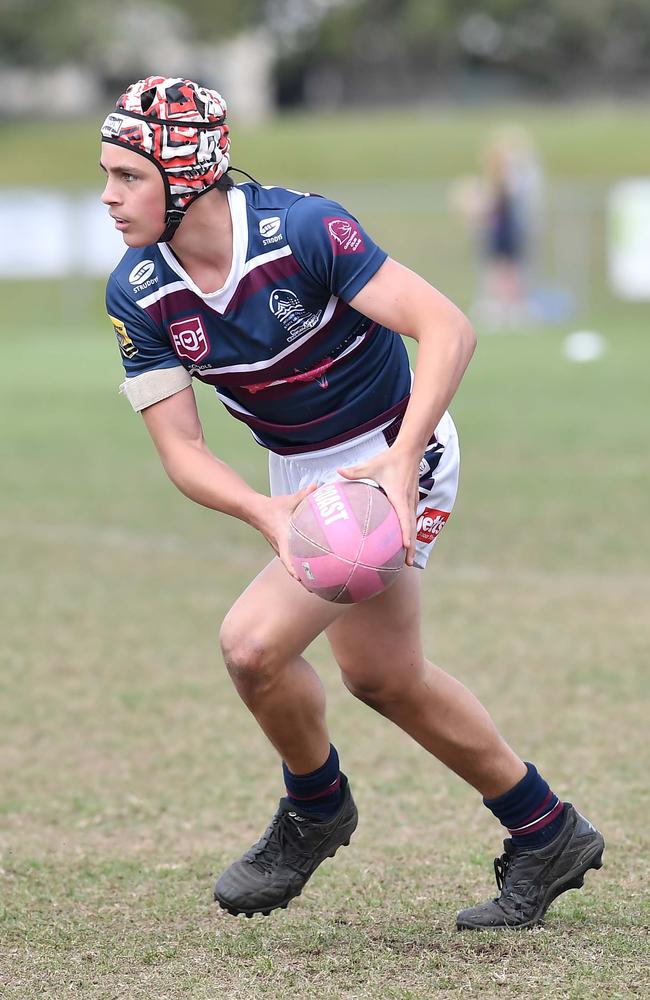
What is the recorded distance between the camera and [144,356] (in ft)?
13.2

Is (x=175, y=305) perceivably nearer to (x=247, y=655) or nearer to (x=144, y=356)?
(x=144, y=356)

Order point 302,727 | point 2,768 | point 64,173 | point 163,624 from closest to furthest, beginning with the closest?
1. point 302,727
2. point 2,768
3. point 163,624
4. point 64,173

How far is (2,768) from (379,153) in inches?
1384

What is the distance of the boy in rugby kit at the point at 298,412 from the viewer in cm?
378

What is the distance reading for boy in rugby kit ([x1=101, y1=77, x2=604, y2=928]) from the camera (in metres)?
3.78

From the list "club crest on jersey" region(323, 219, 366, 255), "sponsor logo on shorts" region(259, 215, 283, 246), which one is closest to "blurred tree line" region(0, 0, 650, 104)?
"sponsor logo on shorts" region(259, 215, 283, 246)

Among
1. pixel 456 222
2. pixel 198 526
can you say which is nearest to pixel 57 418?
pixel 198 526

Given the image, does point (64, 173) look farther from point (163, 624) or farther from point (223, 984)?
point (223, 984)

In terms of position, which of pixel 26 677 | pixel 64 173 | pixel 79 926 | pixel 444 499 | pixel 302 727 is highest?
pixel 444 499

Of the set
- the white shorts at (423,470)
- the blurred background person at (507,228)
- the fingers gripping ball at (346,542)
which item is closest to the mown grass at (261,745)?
the fingers gripping ball at (346,542)

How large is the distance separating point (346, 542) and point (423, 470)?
0.57 meters

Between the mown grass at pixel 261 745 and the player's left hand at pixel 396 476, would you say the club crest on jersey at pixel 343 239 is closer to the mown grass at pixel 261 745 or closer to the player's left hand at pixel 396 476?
the player's left hand at pixel 396 476

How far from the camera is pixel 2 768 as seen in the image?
5750 mm

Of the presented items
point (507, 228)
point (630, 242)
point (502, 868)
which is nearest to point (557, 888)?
point (502, 868)
